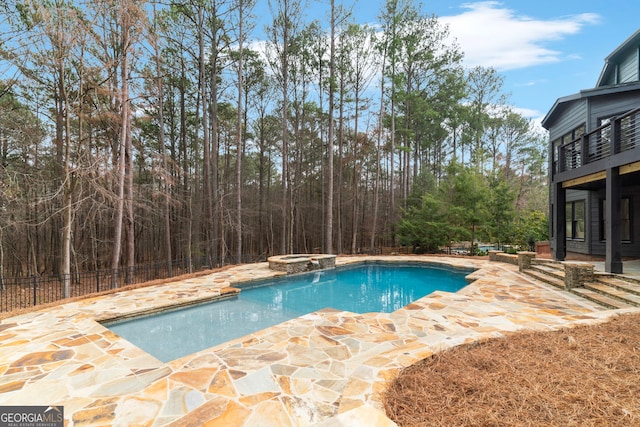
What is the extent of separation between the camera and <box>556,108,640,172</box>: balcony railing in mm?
6297

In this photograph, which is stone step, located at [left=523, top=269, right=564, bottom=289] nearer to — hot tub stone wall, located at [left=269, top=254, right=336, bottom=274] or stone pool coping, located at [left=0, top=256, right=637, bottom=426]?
stone pool coping, located at [left=0, top=256, right=637, bottom=426]

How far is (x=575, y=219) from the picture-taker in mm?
10578

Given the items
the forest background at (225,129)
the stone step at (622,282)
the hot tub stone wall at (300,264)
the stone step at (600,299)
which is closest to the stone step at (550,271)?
the stone step at (622,282)

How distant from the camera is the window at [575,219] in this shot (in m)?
10.2

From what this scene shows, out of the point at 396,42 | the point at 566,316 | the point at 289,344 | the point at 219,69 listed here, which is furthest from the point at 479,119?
the point at 289,344

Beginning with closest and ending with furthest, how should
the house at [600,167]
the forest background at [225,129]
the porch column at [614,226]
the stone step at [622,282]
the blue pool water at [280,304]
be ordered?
the blue pool water at [280,304], the stone step at [622,282], the porch column at [614,226], the house at [600,167], the forest background at [225,129]

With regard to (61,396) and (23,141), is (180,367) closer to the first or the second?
(61,396)

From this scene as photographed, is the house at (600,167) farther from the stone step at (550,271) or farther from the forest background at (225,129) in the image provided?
the forest background at (225,129)

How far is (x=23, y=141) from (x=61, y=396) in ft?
29.9

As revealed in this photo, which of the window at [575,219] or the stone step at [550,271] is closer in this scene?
the stone step at [550,271]

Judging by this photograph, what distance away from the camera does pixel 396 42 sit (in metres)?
14.2

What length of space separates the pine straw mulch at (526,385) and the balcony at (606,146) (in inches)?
196

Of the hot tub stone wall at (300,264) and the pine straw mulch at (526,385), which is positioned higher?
the pine straw mulch at (526,385)

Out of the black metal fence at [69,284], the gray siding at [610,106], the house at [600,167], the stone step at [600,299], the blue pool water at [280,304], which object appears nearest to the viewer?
the blue pool water at [280,304]
